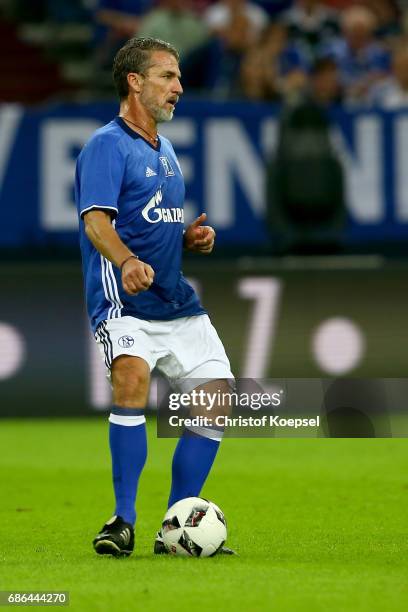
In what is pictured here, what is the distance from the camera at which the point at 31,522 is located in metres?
7.41

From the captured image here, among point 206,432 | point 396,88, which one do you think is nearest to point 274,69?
point 396,88

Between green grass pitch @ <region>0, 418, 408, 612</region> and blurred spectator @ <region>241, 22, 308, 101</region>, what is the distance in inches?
133

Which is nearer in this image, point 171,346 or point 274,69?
point 171,346

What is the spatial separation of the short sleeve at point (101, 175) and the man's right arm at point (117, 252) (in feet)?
0.14

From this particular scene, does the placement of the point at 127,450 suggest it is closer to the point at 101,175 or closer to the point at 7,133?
the point at 101,175

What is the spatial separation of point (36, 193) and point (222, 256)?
1.66 metres

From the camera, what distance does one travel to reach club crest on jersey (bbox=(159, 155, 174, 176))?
253 inches

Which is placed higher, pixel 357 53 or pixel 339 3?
pixel 339 3

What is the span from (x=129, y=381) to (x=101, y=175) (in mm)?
830

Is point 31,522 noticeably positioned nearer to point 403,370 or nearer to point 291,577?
point 291,577

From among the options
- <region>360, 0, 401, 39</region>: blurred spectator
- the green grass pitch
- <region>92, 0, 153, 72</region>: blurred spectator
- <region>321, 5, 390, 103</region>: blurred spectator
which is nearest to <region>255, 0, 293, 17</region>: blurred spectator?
<region>360, 0, 401, 39</region>: blurred spectator

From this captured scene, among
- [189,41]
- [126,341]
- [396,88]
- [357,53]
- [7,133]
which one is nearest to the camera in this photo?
[126,341]

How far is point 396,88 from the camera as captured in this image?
45.4ft

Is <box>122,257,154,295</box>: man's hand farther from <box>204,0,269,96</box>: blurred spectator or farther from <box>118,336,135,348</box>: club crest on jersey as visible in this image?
<box>204,0,269,96</box>: blurred spectator
